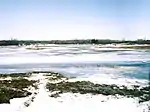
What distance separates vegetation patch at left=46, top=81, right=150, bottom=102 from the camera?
1597cm

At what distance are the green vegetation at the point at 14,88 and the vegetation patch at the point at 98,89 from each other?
145cm

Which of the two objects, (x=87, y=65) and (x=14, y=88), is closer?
(x=14, y=88)

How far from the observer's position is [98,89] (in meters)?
17.2

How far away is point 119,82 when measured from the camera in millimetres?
19781

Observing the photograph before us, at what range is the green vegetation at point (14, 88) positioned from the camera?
15.5 m

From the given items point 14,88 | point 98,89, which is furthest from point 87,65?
point 14,88

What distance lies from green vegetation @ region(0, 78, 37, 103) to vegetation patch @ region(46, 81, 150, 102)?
1.45 metres

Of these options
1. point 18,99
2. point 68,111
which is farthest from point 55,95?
point 68,111

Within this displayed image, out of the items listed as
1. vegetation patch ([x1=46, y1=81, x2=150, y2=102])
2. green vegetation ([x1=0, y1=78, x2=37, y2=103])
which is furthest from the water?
green vegetation ([x1=0, y1=78, x2=37, y2=103])

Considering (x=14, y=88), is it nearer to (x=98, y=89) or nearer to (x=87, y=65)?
(x=98, y=89)

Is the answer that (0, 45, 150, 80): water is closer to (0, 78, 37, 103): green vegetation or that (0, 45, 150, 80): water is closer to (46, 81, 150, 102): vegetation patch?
(46, 81, 150, 102): vegetation patch

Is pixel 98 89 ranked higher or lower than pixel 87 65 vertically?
higher

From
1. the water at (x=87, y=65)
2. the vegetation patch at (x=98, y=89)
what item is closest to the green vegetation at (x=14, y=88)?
the vegetation patch at (x=98, y=89)

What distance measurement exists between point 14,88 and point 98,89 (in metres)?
5.04
